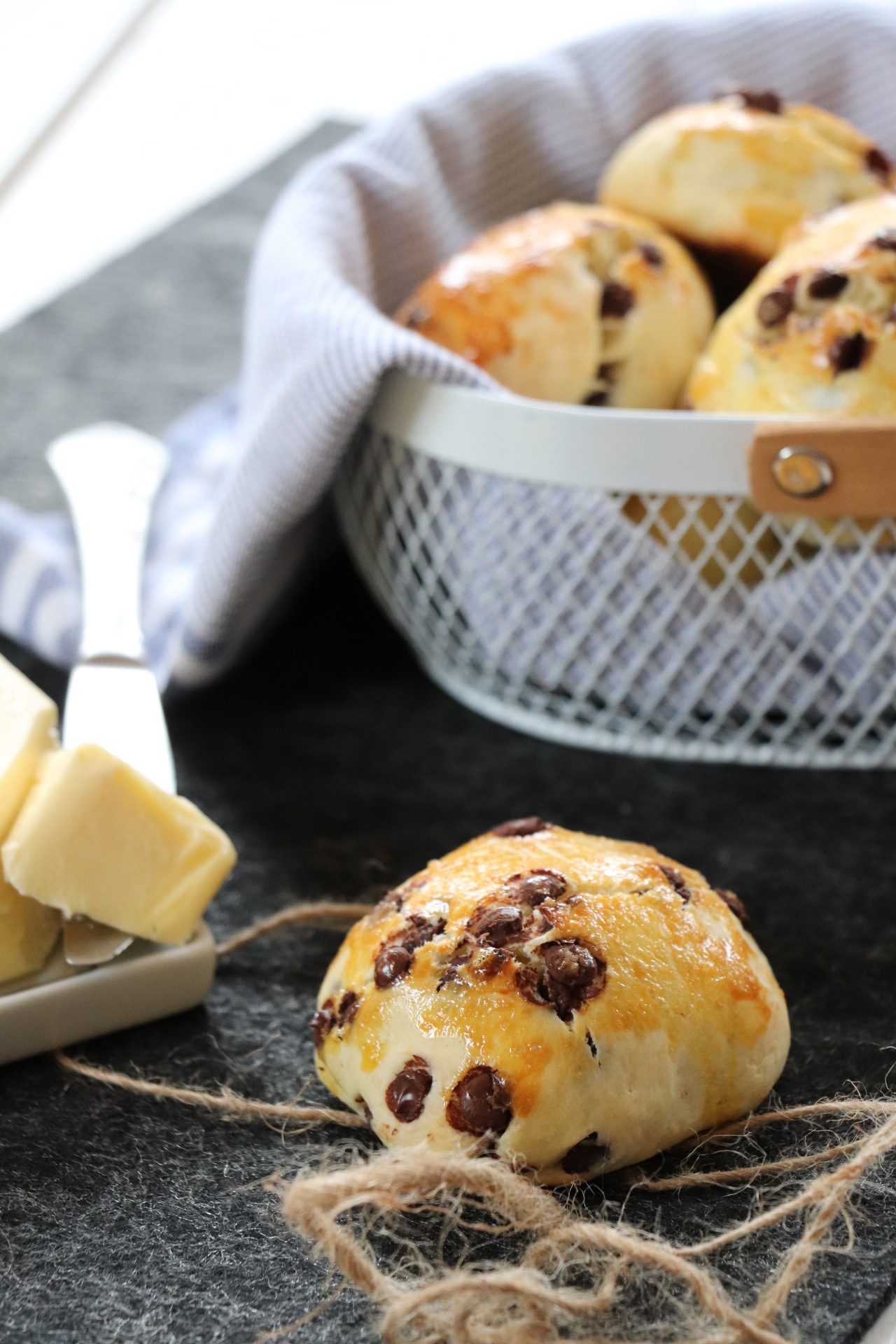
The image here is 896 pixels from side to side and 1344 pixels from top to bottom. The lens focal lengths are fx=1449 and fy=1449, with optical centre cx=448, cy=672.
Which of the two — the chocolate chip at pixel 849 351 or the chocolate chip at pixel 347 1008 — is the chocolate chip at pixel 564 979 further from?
the chocolate chip at pixel 849 351

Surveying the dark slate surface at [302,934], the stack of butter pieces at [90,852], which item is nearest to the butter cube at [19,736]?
the stack of butter pieces at [90,852]

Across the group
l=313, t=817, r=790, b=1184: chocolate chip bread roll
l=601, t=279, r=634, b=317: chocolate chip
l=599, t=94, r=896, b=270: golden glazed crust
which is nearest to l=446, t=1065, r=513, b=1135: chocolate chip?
l=313, t=817, r=790, b=1184: chocolate chip bread roll

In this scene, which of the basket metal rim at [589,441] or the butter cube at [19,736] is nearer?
the butter cube at [19,736]

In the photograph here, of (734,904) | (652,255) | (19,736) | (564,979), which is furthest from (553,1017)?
(652,255)

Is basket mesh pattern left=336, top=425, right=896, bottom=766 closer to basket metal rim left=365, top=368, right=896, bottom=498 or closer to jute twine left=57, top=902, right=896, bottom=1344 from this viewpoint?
basket metal rim left=365, top=368, right=896, bottom=498

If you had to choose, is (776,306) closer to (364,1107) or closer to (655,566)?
(655,566)

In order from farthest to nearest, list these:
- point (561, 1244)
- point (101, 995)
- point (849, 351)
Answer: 1. point (849, 351)
2. point (101, 995)
3. point (561, 1244)

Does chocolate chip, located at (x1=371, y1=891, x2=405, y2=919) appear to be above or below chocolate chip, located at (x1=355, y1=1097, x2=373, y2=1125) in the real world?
above

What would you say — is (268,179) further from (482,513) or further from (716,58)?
(482,513)
